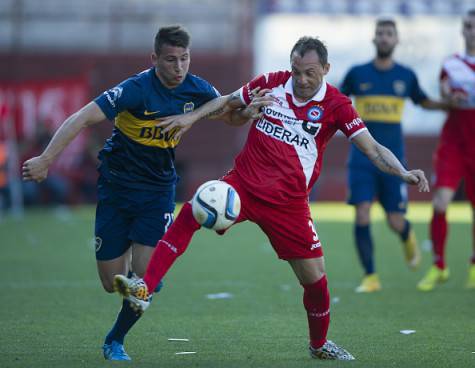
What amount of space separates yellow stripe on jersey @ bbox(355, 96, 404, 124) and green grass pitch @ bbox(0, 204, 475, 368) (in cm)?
167

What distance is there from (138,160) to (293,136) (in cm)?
109

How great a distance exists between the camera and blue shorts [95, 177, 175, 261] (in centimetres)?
718

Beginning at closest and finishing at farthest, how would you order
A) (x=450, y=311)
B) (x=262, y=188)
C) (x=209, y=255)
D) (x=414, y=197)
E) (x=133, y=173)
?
1. (x=262, y=188)
2. (x=133, y=173)
3. (x=450, y=311)
4. (x=209, y=255)
5. (x=414, y=197)

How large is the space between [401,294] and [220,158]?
1537 centimetres

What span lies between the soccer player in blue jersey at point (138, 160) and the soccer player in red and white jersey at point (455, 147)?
13.1 ft

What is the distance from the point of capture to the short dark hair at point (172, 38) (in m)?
6.82

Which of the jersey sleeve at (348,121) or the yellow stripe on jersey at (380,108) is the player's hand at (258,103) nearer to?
the jersey sleeve at (348,121)

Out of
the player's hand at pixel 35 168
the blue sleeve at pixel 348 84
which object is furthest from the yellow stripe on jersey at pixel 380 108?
the player's hand at pixel 35 168

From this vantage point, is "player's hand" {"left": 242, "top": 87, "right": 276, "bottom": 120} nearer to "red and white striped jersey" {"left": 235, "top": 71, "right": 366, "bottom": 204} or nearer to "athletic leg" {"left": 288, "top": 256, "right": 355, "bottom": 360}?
"red and white striped jersey" {"left": 235, "top": 71, "right": 366, "bottom": 204}

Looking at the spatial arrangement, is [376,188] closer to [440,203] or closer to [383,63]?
[440,203]

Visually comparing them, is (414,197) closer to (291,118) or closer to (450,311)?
(450,311)

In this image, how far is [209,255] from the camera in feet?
45.2

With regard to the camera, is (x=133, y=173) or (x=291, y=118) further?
(x=133, y=173)

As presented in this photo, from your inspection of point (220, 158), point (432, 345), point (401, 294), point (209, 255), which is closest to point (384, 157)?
point (432, 345)
